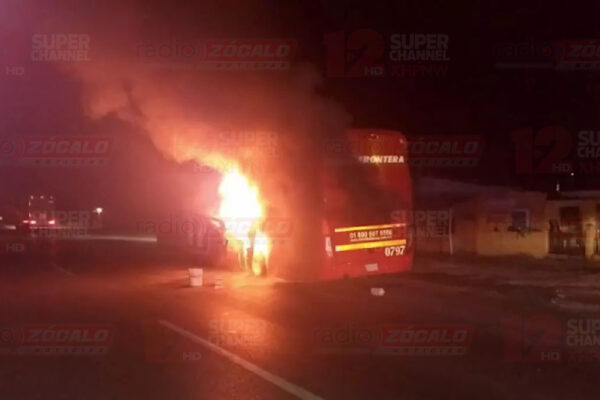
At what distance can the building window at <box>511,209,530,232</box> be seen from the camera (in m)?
24.2

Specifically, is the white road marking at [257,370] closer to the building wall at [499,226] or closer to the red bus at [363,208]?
the red bus at [363,208]

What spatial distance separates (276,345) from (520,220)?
1606 centimetres

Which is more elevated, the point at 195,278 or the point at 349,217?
the point at 349,217

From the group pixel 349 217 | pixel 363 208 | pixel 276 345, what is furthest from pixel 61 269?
pixel 276 345

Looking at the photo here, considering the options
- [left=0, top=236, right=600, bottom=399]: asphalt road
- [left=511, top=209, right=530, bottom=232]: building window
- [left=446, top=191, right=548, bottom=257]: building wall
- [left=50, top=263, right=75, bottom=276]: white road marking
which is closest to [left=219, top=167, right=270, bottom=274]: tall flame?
[left=0, top=236, right=600, bottom=399]: asphalt road

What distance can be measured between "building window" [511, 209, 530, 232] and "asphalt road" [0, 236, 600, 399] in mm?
7667

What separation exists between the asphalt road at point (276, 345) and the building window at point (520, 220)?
767cm

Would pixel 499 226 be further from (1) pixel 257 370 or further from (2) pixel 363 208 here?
(1) pixel 257 370

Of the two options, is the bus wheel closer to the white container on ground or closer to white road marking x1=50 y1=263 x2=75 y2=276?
the white container on ground

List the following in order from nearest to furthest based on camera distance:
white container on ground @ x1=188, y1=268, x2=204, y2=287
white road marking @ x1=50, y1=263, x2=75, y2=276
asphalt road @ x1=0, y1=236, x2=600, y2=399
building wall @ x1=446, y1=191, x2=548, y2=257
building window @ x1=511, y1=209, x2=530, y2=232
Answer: asphalt road @ x1=0, y1=236, x2=600, y2=399
white container on ground @ x1=188, y1=268, x2=204, y2=287
white road marking @ x1=50, y1=263, x2=75, y2=276
building wall @ x1=446, y1=191, x2=548, y2=257
building window @ x1=511, y1=209, x2=530, y2=232

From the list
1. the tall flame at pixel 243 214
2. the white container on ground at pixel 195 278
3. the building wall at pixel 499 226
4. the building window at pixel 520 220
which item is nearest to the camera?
the white container on ground at pixel 195 278

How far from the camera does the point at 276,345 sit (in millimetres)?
10375

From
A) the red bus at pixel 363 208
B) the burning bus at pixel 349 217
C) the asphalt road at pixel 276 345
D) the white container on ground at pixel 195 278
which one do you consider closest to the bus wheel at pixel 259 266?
the burning bus at pixel 349 217

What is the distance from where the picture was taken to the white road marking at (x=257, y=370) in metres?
7.62
